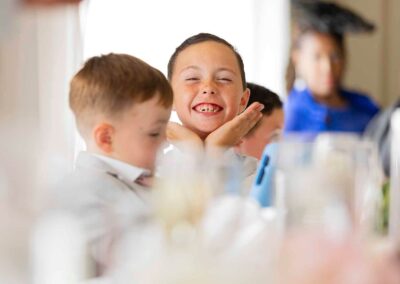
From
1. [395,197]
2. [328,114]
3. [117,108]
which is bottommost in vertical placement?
[328,114]

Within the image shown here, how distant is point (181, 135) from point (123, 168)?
0.03 metres

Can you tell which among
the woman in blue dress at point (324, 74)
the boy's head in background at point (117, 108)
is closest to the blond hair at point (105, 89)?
the boy's head in background at point (117, 108)

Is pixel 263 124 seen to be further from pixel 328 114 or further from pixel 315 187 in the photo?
pixel 328 114

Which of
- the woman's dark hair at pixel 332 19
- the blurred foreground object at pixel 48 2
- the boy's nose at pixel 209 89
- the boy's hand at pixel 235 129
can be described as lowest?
the woman's dark hair at pixel 332 19

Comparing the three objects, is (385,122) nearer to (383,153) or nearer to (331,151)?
(383,153)

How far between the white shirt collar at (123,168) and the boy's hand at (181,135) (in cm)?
2

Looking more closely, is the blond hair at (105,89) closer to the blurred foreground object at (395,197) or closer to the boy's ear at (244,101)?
the boy's ear at (244,101)

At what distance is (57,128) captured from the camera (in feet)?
1.21

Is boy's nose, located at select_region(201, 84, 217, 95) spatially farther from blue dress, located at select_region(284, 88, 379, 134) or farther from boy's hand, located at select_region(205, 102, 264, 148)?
blue dress, located at select_region(284, 88, 379, 134)

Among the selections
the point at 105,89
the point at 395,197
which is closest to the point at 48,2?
the point at 105,89

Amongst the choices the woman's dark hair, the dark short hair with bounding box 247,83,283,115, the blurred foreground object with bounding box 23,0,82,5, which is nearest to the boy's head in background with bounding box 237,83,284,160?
the dark short hair with bounding box 247,83,283,115

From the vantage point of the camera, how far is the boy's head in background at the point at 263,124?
43cm

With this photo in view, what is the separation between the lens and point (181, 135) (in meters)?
0.40

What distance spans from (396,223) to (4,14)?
0.98 ft
